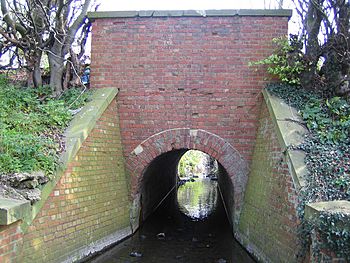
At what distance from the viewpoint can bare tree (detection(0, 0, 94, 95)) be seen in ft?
30.5

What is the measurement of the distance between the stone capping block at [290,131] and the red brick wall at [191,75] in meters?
0.93

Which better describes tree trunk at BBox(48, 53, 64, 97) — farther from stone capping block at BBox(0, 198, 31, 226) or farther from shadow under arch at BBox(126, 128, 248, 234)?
stone capping block at BBox(0, 198, 31, 226)

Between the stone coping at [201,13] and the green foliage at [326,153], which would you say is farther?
the stone coping at [201,13]

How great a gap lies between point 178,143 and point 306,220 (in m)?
4.15

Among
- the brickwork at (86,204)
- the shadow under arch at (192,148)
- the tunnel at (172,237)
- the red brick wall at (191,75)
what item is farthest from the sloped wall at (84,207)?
the red brick wall at (191,75)

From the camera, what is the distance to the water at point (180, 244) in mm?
7012

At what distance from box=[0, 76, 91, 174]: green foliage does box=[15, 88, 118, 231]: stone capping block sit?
160mm

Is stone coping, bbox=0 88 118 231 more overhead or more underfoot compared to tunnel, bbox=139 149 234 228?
more overhead

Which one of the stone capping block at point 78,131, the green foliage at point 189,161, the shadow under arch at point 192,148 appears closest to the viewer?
the stone capping block at point 78,131

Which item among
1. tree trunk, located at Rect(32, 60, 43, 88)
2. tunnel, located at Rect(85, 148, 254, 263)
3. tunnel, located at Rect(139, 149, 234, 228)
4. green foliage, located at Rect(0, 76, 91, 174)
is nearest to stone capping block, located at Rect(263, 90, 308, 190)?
tunnel, located at Rect(85, 148, 254, 263)

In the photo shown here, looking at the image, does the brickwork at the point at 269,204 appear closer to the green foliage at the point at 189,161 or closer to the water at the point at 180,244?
the water at the point at 180,244

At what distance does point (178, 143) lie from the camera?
26.9ft

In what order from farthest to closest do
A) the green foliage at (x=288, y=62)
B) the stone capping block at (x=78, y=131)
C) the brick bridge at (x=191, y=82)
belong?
the brick bridge at (x=191, y=82), the green foliage at (x=288, y=62), the stone capping block at (x=78, y=131)

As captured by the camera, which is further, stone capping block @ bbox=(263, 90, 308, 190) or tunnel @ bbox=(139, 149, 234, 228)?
tunnel @ bbox=(139, 149, 234, 228)
